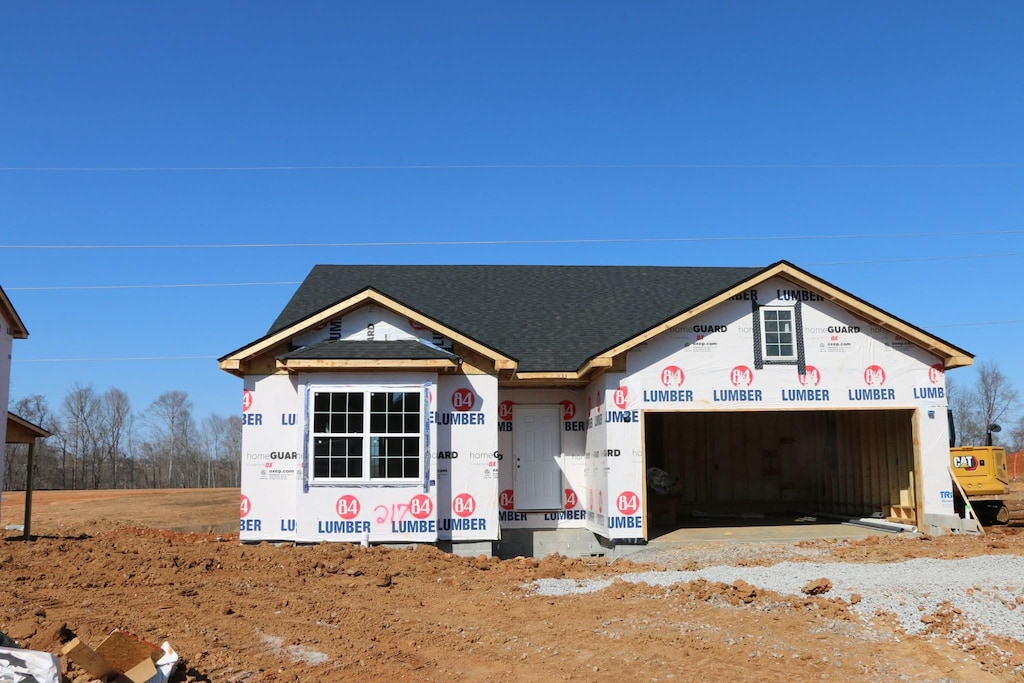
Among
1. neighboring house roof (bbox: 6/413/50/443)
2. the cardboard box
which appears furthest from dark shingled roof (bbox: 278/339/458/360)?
the cardboard box

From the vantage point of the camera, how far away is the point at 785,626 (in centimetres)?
897

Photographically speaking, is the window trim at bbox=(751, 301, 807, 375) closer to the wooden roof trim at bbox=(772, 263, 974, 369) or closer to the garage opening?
the wooden roof trim at bbox=(772, 263, 974, 369)

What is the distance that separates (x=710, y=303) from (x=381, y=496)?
697 cm

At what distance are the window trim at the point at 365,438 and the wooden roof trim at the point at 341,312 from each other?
45.6 inches

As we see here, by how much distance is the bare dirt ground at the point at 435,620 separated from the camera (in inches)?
303

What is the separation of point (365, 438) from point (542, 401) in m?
4.46

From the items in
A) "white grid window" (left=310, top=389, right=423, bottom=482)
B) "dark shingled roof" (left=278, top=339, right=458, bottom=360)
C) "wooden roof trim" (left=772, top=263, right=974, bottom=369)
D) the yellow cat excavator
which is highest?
"wooden roof trim" (left=772, top=263, right=974, bottom=369)

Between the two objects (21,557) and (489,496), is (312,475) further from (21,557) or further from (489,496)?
(21,557)

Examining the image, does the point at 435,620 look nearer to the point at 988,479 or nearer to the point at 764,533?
the point at 764,533

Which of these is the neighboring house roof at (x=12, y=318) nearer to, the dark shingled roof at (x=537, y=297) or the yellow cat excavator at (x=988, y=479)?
the dark shingled roof at (x=537, y=297)

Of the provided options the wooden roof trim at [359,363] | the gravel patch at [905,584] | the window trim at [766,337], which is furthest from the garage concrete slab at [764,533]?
the wooden roof trim at [359,363]

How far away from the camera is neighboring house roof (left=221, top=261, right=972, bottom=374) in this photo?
52.5 feet

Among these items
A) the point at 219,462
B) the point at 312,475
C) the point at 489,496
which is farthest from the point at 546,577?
the point at 219,462

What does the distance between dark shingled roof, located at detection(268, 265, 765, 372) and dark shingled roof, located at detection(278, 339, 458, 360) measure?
1.59 metres
